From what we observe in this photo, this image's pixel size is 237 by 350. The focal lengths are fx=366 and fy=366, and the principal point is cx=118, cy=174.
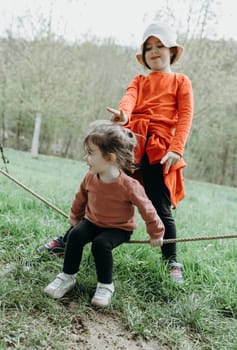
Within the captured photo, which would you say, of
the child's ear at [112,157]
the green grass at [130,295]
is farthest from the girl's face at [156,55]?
the green grass at [130,295]

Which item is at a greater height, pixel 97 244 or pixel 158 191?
pixel 158 191

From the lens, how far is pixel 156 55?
221 centimetres

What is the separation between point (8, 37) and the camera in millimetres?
13242

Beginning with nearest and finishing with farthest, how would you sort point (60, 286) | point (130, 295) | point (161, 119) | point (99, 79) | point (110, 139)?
point (110, 139) → point (60, 286) → point (130, 295) → point (161, 119) → point (99, 79)

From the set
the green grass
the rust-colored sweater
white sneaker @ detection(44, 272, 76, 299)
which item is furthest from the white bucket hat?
white sneaker @ detection(44, 272, 76, 299)

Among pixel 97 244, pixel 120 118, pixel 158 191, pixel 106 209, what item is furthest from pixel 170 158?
pixel 97 244

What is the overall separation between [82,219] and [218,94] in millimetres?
9385

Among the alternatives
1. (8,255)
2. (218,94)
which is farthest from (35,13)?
(8,255)

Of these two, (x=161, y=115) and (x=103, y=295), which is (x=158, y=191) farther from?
(x=103, y=295)

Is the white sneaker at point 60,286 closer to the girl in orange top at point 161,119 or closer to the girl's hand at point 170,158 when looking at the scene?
the girl in orange top at point 161,119

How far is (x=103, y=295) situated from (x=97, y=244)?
266 mm

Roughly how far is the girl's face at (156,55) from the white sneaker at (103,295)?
4.30 ft

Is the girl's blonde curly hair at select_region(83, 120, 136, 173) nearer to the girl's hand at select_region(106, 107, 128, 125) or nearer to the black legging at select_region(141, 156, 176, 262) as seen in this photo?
the girl's hand at select_region(106, 107, 128, 125)

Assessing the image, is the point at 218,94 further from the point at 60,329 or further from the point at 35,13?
the point at 60,329
